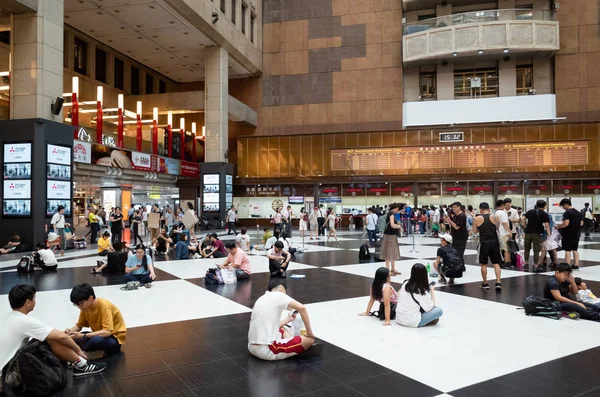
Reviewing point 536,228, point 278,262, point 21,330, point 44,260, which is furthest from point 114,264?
point 536,228

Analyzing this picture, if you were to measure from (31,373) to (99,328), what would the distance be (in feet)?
3.68

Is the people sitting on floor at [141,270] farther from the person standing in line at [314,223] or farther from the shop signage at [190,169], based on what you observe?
the shop signage at [190,169]

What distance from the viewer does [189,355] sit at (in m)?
4.98

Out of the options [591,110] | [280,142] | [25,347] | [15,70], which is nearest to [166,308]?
[25,347]

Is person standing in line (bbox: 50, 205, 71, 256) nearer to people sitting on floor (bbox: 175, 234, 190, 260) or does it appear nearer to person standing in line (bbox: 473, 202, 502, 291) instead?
people sitting on floor (bbox: 175, 234, 190, 260)

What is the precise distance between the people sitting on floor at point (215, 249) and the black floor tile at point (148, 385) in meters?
9.72

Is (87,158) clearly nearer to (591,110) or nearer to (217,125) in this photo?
(217,125)

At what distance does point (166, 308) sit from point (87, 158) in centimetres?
1468

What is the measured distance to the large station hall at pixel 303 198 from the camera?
182 inches

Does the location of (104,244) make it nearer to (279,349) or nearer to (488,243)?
(279,349)

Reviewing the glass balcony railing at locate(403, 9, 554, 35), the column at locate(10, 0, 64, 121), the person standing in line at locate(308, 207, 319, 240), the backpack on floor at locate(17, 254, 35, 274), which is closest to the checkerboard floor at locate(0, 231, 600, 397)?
the backpack on floor at locate(17, 254, 35, 274)

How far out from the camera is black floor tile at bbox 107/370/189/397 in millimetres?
3967

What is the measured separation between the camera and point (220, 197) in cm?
2850

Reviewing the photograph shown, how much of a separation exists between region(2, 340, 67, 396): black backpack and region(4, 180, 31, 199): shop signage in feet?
43.5
